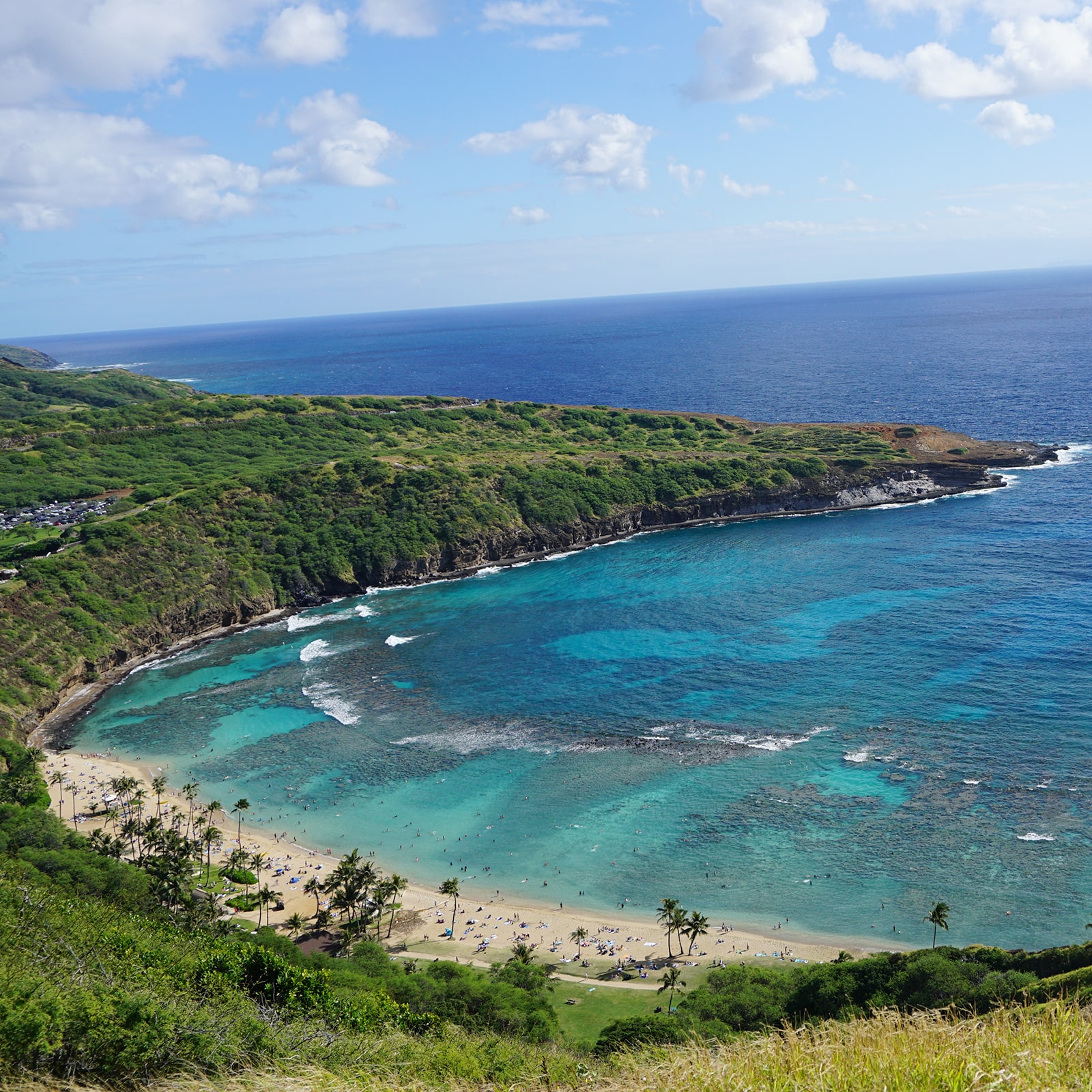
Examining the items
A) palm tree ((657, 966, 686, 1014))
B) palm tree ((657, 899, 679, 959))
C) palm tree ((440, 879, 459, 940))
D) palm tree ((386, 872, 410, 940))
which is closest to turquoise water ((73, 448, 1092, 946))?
palm tree ((657, 899, 679, 959))

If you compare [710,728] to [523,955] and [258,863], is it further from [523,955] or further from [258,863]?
[258,863]

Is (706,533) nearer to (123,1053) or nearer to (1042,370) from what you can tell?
(123,1053)

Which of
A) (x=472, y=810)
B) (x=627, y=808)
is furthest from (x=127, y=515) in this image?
(x=627, y=808)

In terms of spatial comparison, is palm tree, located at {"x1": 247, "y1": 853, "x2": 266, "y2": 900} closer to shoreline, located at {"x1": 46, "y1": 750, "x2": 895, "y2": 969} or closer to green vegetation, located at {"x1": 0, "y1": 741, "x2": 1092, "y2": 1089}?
green vegetation, located at {"x1": 0, "y1": 741, "x2": 1092, "y2": 1089}

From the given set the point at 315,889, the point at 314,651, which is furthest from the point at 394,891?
the point at 314,651

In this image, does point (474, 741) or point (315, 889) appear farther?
point (474, 741)

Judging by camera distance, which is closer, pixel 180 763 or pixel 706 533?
pixel 180 763

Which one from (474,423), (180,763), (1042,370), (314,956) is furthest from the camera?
(1042,370)
